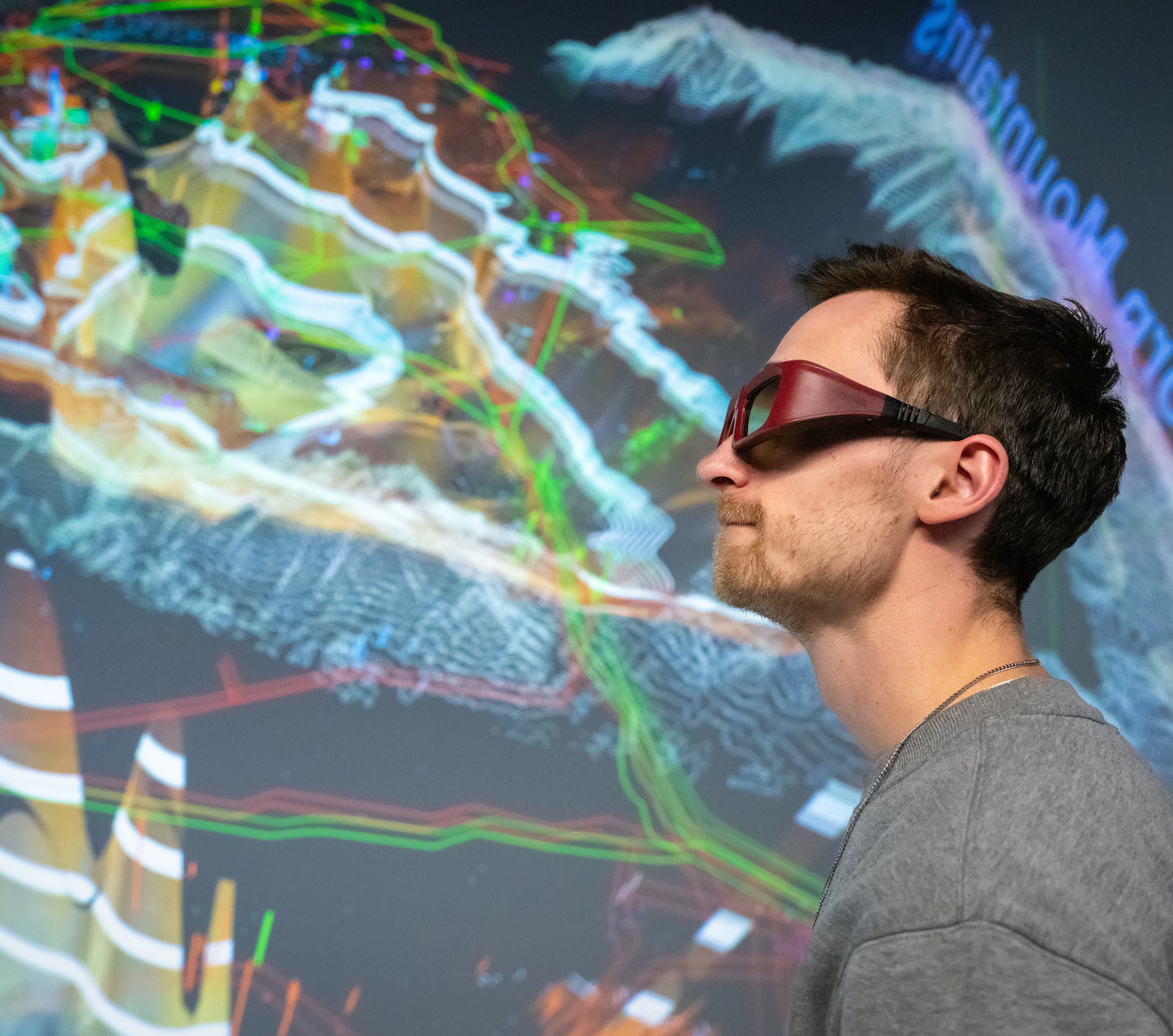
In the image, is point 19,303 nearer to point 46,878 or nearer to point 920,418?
point 46,878

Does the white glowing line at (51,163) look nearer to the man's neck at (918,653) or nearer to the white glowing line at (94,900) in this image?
the white glowing line at (94,900)

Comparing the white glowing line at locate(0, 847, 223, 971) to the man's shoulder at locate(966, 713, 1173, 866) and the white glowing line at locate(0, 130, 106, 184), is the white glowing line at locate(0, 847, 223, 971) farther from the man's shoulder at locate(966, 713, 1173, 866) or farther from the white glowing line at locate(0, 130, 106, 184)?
the man's shoulder at locate(966, 713, 1173, 866)

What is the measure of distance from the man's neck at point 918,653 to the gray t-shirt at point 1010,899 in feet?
0.39

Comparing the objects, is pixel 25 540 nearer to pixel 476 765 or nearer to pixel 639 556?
pixel 476 765

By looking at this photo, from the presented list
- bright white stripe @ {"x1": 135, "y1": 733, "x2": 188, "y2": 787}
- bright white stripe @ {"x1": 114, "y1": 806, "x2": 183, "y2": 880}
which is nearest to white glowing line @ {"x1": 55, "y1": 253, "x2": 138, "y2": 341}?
bright white stripe @ {"x1": 135, "y1": 733, "x2": 188, "y2": 787}

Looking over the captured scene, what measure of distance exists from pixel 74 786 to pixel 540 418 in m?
1.20

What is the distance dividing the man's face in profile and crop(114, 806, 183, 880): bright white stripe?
1.46 m

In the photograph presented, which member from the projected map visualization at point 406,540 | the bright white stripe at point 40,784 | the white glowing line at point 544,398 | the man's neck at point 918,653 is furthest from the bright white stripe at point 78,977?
the man's neck at point 918,653

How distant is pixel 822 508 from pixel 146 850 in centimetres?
161

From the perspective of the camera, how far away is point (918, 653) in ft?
3.14

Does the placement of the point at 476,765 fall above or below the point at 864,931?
below

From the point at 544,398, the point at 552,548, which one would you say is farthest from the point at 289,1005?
the point at 544,398

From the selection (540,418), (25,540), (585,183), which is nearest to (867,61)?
(585,183)

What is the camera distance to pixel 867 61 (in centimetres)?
239
